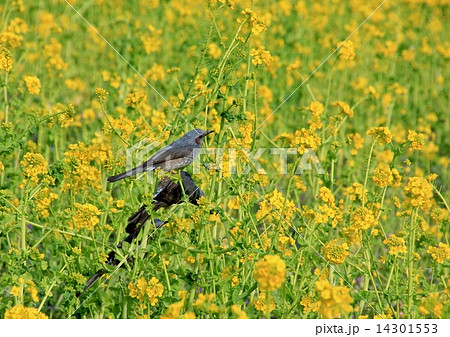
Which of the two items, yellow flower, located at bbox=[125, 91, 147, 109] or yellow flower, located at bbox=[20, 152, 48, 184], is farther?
yellow flower, located at bbox=[125, 91, 147, 109]

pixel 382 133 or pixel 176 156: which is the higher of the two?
pixel 382 133

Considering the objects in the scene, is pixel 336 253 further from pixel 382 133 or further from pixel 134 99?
pixel 134 99

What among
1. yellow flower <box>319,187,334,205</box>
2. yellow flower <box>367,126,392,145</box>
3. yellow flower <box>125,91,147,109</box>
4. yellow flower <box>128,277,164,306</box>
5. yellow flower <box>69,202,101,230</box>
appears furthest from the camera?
yellow flower <box>125,91,147,109</box>

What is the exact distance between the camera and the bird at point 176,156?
3.44 metres

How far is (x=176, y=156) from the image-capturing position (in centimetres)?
345

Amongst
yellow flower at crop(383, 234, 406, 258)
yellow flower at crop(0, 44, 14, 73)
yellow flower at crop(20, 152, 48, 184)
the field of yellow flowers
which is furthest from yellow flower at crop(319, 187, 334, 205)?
yellow flower at crop(0, 44, 14, 73)

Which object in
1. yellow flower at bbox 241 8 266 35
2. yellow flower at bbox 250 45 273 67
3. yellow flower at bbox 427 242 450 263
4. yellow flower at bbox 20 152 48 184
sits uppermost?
yellow flower at bbox 241 8 266 35

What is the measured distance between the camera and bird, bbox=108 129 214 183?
3.44 metres

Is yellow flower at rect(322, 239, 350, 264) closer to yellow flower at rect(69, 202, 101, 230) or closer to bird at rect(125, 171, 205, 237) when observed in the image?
bird at rect(125, 171, 205, 237)

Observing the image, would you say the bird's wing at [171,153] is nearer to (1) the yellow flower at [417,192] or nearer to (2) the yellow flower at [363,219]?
(2) the yellow flower at [363,219]

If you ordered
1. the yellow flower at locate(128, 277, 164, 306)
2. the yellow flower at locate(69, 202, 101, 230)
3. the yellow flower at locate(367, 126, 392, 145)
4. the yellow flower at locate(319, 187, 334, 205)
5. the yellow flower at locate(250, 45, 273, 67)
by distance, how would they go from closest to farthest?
the yellow flower at locate(128, 277, 164, 306), the yellow flower at locate(69, 202, 101, 230), the yellow flower at locate(319, 187, 334, 205), the yellow flower at locate(367, 126, 392, 145), the yellow flower at locate(250, 45, 273, 67)

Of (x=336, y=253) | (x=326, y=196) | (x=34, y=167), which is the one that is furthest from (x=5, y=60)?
(x=336, y=253)

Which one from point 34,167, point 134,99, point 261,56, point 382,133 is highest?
point 261,56

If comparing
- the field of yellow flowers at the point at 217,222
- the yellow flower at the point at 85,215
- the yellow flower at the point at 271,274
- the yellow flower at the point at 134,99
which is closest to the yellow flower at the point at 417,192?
the field of yellow flowers at the point at 217,222
